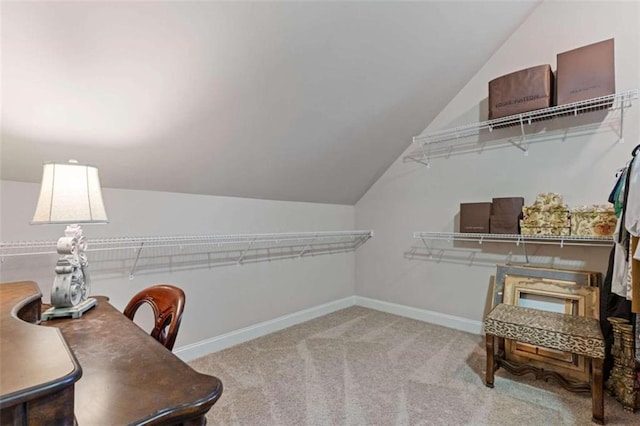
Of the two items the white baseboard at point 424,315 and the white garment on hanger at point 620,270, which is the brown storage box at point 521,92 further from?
the white baseboard at point 424,315

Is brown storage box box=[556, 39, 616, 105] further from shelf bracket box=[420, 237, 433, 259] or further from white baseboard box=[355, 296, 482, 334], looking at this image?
white baseboard box=[355, 296, 482, 334]

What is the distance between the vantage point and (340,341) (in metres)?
2.65

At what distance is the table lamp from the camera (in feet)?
3.98

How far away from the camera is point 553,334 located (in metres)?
1.76

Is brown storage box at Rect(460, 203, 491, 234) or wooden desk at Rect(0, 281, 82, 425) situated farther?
brown storage box at Rect(460, 203, 491, 234)

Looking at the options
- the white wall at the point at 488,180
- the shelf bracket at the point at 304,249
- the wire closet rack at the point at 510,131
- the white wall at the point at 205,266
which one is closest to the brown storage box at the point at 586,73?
the wire closet rack at the point at 510,131

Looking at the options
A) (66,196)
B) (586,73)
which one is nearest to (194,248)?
(66,196)

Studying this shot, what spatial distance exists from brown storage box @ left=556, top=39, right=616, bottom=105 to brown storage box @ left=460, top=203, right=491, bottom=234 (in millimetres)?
901

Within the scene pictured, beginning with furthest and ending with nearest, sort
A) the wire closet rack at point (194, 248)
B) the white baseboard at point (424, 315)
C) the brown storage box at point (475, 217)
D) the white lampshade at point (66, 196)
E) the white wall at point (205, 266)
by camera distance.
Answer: the white baseboard at point (424, 315) < the brown storage box at point (475, 217) < the wire closet rack at point (194, 248) < the white wall at point (205, 266) < the white lampshade at point (66, 196)

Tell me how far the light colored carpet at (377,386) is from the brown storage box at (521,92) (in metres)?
1.89

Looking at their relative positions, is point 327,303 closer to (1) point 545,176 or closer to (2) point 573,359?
(2) point 573,359

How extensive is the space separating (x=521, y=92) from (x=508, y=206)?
850mm

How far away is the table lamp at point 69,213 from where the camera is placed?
121 cm

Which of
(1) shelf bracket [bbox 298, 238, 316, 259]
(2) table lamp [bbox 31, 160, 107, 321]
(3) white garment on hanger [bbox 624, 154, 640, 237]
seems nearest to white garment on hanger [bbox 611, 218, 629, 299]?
(3) white garment on hanger [bbox 624, 154, 640, 237]
